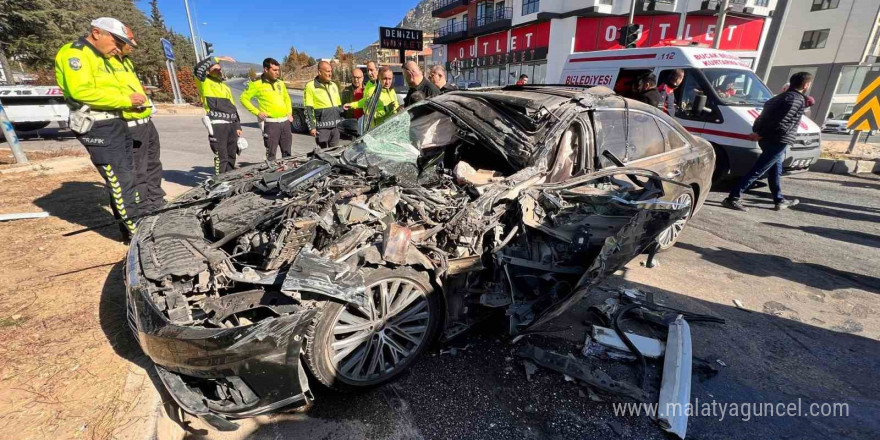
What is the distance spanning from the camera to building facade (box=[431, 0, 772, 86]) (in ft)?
76.1

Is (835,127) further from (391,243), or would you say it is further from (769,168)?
(391,243)

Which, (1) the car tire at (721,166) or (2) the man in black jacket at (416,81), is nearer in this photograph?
(2) the man in black jacket at (416,81)

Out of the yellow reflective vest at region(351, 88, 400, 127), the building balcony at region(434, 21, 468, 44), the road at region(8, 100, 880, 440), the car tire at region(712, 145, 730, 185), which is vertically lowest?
the road at region(8, 100, 880, 440)

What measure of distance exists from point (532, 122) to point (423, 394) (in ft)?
6.76

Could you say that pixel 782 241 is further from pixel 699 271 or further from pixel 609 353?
pixel 609 353

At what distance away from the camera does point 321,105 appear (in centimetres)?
617

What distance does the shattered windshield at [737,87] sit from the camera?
20.4 ft

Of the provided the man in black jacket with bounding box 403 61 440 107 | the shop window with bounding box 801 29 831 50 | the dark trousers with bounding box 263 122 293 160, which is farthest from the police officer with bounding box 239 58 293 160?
the shop window with bounding box 801 29 831 50

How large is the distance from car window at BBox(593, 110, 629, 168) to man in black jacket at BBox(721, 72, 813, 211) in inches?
130

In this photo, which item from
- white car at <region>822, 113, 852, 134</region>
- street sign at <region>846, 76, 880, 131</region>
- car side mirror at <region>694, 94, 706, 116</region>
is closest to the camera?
car side mirror at <region>694, 94, 706, 116</region>

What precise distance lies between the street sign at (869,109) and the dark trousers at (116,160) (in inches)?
463

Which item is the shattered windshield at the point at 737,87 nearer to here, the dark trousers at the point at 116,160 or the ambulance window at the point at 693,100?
the ambulance window at the point at 693,100

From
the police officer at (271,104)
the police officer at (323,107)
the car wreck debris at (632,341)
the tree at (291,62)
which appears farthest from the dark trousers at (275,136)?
the tree at (291,62)

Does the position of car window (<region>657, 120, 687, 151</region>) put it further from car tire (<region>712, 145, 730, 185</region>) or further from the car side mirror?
car tire (<region>712, 145, 730, 185</region>)
